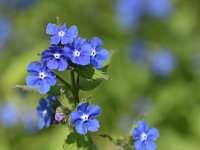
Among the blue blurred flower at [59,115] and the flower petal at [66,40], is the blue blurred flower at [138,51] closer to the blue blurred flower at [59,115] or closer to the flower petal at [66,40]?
the blue blurred flower at [59,115]

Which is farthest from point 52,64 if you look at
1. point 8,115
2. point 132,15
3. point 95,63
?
point 132,15

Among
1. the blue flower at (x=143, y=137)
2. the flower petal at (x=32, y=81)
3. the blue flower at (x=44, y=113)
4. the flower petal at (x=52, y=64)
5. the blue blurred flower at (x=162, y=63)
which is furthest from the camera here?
the blue blurred flower at (x=162, y=63)

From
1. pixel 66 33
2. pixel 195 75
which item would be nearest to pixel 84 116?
pixel 66 33

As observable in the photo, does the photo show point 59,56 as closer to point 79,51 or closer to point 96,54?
point 79,51

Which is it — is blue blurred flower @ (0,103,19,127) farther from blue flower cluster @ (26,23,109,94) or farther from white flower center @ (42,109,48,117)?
blue flower cluster @ (26,23,109,94)

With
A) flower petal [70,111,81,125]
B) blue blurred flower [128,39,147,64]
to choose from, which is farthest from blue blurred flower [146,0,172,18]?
flower petal [70,111,81,125]

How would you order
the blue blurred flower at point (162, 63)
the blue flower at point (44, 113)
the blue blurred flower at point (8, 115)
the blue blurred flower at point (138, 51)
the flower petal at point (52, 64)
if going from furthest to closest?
the blue blurred flower at point (138, 51) < the blue blurred flower at point (162, 63) < the blue blurred flower at point (8, 115) < the blue flower at point (44, 113) < the flower petal at point (52, 64)

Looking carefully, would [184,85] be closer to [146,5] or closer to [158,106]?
[158,106]

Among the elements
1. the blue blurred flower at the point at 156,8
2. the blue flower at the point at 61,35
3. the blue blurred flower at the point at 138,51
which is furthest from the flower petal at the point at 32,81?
the blue blurred flower at the point at 156,8
